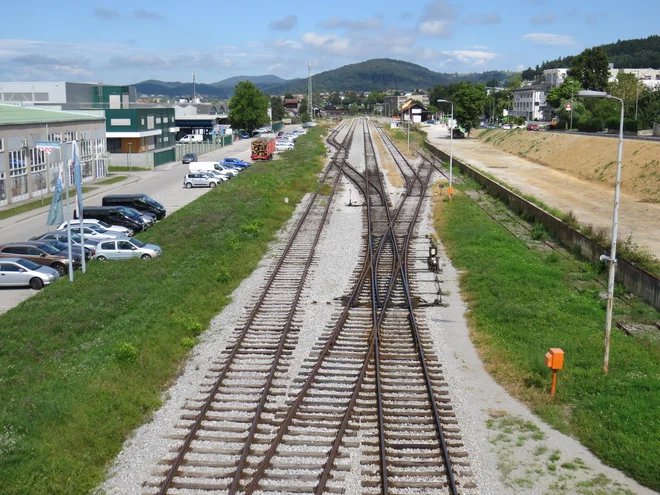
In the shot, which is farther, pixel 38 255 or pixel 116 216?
pixel 116 216

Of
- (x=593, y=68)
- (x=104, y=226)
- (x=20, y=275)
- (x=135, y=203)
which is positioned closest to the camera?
(x=20, y=275)

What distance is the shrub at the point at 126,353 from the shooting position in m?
15.6

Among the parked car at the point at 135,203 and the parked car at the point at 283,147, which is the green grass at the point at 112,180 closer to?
A: the parked car at the point at 135,203

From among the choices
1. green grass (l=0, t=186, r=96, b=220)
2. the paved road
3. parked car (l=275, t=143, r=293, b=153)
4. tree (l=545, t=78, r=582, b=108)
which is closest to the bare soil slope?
tree (l=545, t=78, r=582, b=108)

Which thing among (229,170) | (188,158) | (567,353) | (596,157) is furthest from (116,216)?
(596,157)

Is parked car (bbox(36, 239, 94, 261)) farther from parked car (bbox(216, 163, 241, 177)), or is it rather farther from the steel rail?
parked car (bbox(216, 163, 241, 177))

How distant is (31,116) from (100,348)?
36474mm

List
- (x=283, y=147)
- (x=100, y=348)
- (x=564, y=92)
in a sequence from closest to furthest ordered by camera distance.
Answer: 1. (x=100, y=348)
2. (x=283, y=147)
3. (x=564, y=92)

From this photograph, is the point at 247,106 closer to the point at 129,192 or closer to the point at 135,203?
the point at 129,192

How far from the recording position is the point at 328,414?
45.6 feet

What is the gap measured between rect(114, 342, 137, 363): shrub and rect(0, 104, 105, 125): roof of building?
30244mm

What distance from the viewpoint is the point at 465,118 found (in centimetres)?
10450

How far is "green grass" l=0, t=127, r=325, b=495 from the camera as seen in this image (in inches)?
454

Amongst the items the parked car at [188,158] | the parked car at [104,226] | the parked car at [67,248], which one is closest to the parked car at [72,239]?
→ the parked car at [67,248]
